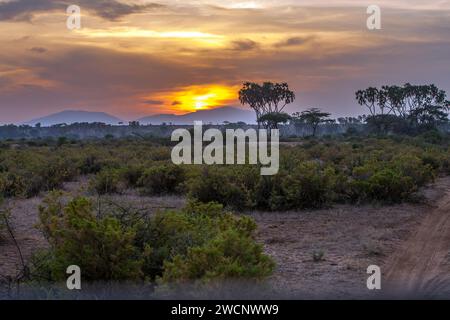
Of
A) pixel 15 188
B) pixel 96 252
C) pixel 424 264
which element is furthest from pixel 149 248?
pixel 15 188

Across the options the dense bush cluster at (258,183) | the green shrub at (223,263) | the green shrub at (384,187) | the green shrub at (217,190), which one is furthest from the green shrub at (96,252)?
the green shrub at (384,187)

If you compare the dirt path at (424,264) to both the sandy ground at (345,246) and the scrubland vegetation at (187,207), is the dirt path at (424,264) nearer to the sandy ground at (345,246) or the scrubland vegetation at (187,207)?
the sandy ground at (345,246)

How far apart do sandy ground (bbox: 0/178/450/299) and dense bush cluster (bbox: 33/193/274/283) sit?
0.56 m

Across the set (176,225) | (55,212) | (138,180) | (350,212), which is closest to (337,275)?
(176,225)

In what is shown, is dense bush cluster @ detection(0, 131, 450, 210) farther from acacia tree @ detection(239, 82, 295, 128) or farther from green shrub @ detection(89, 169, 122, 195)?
acacia tree @ detection(239, 82, 295, 128)

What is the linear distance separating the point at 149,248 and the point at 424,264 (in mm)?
4543

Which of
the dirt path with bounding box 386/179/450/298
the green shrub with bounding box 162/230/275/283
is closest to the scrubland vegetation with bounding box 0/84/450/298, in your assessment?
the green shrub with bounding box 162/230/275/283

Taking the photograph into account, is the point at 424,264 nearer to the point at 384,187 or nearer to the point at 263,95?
the point at 384,187

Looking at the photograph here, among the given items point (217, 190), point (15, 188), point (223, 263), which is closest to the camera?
point (223, 263)

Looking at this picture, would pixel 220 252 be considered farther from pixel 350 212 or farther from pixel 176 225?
pixel 350 212

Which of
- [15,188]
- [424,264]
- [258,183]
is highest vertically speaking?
[258,183]

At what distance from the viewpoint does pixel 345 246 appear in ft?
33.7

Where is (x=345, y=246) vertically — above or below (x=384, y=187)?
below
